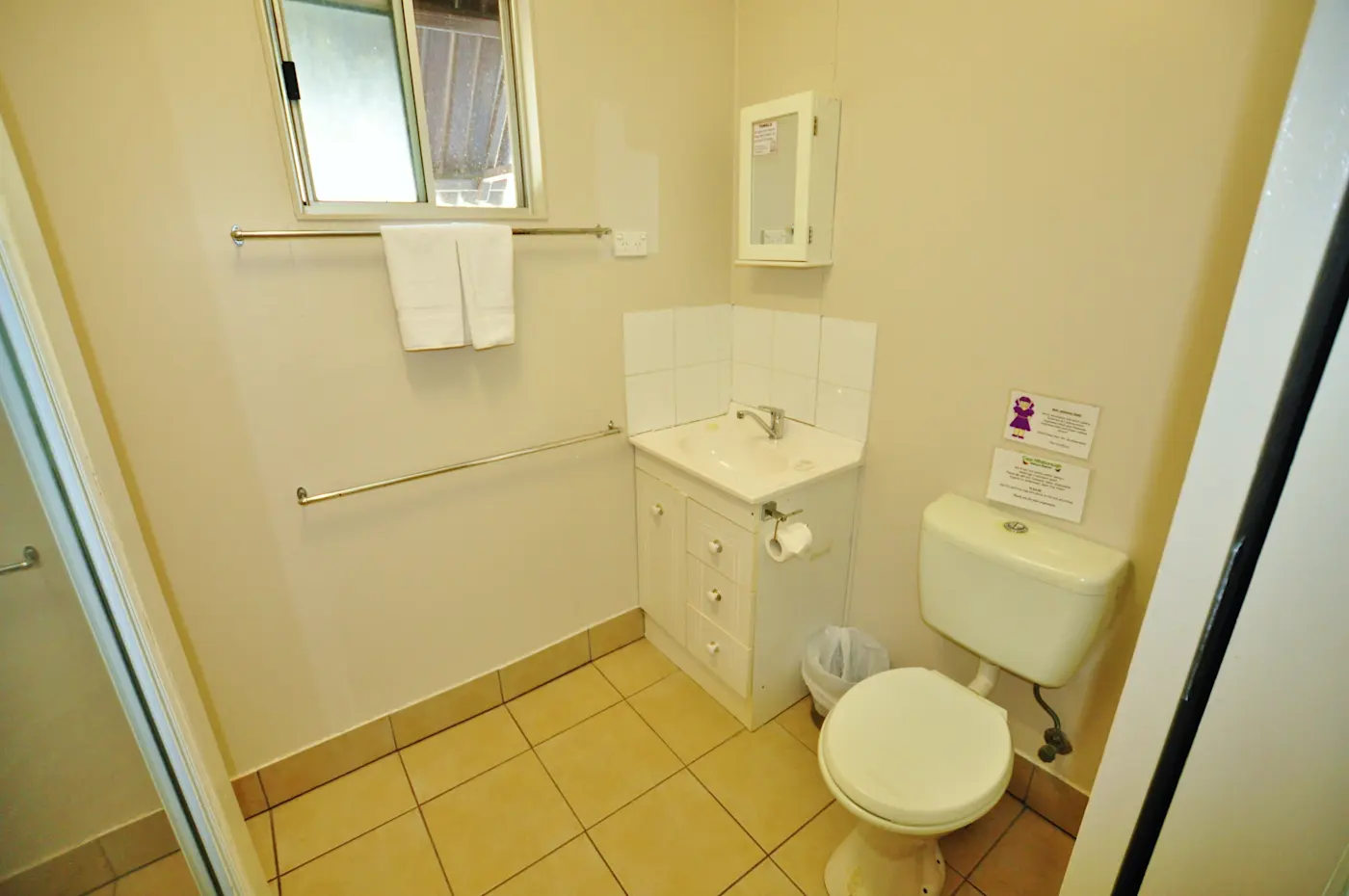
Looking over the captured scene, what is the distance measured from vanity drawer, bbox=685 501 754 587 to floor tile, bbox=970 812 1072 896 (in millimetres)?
881

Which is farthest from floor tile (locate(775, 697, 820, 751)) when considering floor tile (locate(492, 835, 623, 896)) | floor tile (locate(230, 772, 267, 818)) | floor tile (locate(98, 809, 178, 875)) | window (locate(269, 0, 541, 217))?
window (locate(269, 0, 541, 217))

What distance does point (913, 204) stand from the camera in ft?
4.97

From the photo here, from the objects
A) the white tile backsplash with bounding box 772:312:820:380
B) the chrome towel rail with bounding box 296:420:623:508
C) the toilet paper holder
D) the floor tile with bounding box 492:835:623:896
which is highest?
the white tile backsplash with bounding box 772:312:820:380

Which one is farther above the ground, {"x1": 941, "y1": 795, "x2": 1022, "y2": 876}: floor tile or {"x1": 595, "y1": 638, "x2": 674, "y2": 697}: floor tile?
{"x1": 941, "y1": 795, "x2": 1022, "y2": 876}: floor tile

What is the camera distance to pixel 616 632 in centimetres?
219

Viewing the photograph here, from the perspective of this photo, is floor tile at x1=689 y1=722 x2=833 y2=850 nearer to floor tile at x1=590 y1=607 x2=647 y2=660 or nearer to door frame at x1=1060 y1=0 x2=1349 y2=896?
floor tile at x1=590 y1=607 x2=647 y2=660

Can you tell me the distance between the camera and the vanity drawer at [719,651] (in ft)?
5.74

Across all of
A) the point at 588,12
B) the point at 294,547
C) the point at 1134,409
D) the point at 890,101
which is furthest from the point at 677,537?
the point at 588,12

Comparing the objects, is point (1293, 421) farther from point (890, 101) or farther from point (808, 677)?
point (808, 677)

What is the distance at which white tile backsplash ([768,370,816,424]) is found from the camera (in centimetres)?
191

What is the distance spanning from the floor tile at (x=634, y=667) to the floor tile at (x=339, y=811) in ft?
2.29

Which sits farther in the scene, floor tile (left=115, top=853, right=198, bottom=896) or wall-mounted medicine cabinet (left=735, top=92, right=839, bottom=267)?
wall-mounted medicine cabinet (left=735, top=92, right=839, bottom=267)

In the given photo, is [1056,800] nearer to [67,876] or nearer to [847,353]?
[847,353]

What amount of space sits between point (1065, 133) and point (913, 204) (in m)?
0.35
